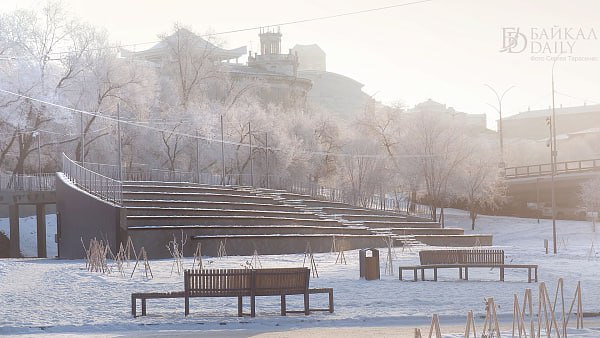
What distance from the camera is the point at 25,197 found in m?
54.7

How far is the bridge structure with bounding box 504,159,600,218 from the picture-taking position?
3474 inches

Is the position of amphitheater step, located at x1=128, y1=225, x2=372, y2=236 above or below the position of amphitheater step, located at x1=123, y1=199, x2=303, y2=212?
below

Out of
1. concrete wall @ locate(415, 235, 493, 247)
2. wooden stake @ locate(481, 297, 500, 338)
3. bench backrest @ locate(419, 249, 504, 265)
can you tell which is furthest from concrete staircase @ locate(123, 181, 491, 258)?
wooden stake @ locate(481, 297, 500, 338)

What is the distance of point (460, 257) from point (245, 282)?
11218mm

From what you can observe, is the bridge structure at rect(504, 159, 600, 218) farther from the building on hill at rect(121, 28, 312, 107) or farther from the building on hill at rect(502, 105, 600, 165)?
the building on hill at rect(502, 105, 600, 165)

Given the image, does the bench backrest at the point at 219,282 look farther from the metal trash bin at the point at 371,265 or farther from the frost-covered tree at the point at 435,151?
the frost-covered tree at the point at 435,151

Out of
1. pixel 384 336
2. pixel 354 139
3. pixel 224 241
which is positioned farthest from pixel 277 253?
pixel 354 139

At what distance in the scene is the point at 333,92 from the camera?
199000 mm

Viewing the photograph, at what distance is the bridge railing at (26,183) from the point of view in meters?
57.0

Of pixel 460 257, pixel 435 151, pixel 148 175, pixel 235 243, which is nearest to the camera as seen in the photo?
pixel 460 257

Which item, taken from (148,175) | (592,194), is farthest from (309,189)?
(592,194)

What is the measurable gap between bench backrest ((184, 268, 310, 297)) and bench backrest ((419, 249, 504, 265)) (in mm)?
9992

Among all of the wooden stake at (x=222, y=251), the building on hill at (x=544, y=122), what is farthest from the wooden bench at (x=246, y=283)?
the building on hill at (x=544, y=122)

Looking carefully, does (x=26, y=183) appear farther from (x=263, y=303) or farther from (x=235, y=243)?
(x=263, y=303)
